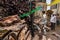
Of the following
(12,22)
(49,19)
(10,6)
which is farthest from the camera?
(49,19)

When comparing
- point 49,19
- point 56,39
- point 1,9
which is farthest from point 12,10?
point 49,19

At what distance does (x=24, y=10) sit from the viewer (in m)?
6.38

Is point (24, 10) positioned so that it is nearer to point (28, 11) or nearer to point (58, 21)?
point (28, 11)

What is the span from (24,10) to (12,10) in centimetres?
82

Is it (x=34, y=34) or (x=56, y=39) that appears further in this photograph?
(x=56, y=39)

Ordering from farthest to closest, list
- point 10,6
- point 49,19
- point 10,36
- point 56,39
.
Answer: point 49,19
point 56,39
point 10,6
point 10,36

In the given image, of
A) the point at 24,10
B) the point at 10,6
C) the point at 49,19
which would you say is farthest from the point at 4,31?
the point at 49,19

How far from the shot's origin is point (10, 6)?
5598 mm

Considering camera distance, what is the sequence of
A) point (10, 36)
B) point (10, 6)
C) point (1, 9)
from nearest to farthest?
point (10, 36)
point (1, 9)
point (10, 6)

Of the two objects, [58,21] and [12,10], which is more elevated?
[12,10]

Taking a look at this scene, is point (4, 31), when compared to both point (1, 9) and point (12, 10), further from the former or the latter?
point (12, 10)

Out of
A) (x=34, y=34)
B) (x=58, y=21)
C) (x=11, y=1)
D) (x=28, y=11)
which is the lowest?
(x=58, y=21)

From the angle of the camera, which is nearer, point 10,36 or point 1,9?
point 10,36

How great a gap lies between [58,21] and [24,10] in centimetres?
688
